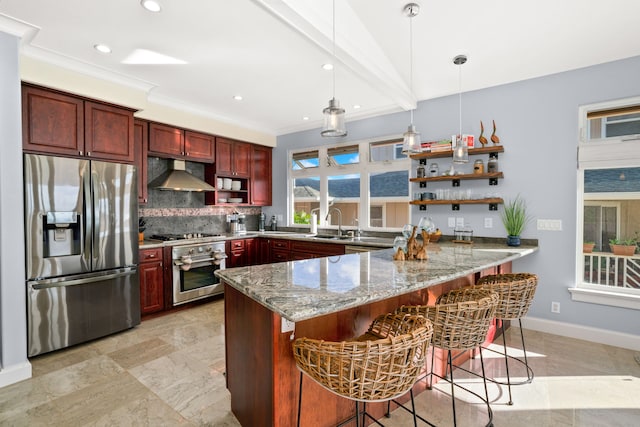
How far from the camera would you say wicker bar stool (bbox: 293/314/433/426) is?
1188mm

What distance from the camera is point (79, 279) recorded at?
116 inches

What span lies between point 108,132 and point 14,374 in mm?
2201

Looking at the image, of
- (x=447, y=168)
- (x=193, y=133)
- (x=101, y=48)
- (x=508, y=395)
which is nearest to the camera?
(x=508, y=395)

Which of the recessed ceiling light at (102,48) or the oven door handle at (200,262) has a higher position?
the recessed ceiling light at (102,48)

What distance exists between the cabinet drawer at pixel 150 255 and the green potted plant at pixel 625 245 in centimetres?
487

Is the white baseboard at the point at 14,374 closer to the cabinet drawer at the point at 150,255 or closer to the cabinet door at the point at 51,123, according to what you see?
the cabinet drawer at the point at 150,255

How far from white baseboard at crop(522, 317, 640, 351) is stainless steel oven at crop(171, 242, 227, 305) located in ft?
12.4

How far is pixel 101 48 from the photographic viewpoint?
9.00 feet

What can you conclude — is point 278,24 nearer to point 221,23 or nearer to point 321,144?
point 221,23

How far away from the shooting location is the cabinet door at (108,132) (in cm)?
308

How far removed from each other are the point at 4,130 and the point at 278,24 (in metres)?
2.18

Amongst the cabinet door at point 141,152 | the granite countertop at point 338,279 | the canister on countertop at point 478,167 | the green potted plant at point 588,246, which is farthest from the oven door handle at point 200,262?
the green potted plant at point 588,246

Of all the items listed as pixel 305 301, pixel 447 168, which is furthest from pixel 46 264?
pixel 447 168

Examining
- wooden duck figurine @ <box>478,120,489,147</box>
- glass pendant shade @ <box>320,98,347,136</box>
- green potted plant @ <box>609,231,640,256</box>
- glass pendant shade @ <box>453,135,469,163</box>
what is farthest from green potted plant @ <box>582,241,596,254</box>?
glass pendant shade @ <box>320,98,347,136</box>
